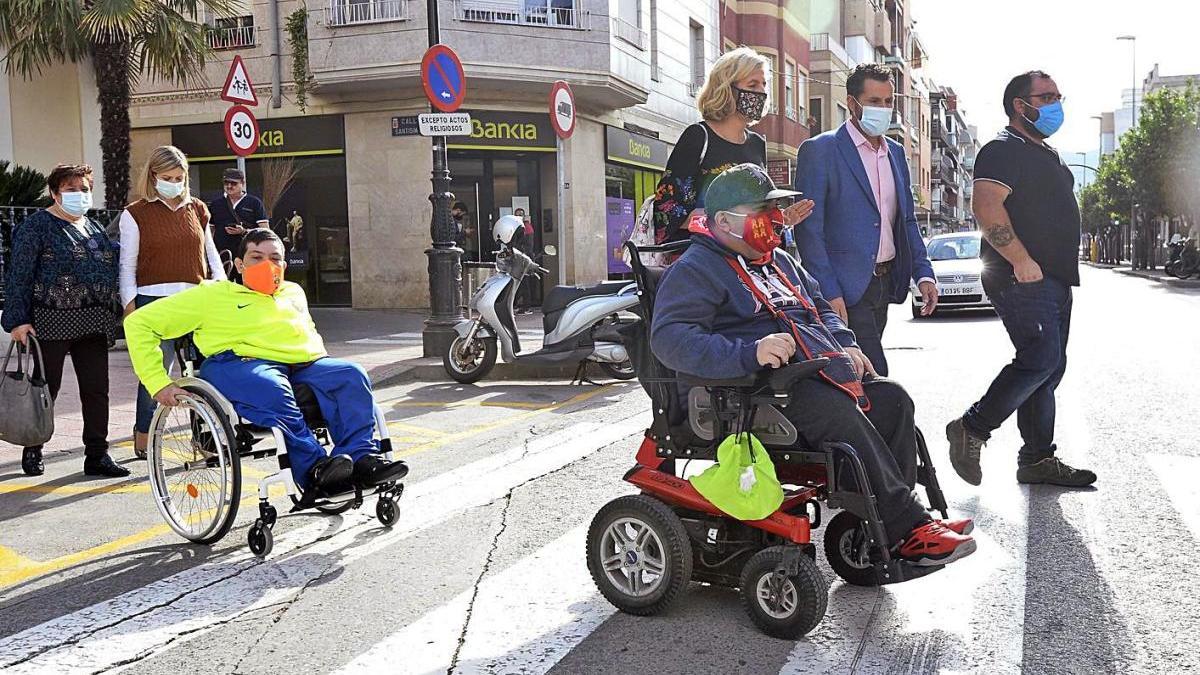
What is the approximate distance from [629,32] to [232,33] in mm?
7321

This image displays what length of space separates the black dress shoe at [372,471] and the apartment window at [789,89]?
3124 cm

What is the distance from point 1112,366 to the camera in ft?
33.1

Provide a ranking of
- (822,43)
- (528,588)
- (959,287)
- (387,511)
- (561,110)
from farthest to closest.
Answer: (822,43) → (959,287) → (561,110) → (387,511) → (528,588)

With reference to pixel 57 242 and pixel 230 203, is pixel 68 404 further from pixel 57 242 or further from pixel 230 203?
pixel 57 242

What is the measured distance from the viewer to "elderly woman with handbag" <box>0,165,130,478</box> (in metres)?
6.05

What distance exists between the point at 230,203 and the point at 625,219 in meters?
14.4

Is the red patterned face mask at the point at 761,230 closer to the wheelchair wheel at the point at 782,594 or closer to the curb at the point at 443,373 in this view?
the wheelchair wheel at the point at 782,594

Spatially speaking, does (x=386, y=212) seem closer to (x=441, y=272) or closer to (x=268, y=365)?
(x=441, y=272)

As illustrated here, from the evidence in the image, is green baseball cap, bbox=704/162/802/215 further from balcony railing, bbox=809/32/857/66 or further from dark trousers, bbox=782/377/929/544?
balcony railing, bbox=809/32/857/66

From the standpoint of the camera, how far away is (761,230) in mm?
3625

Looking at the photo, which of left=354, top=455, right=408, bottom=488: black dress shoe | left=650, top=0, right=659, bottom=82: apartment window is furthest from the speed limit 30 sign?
left=650, top=0, right=659, bottom=82: apartment window

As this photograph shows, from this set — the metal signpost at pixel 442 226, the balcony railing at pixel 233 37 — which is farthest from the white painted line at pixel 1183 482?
the balcony railing at pixel 233 37

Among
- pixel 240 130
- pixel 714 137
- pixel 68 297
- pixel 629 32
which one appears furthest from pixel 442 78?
pixel 629 32

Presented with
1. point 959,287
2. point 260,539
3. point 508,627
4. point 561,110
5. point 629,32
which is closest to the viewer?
point 508,627
